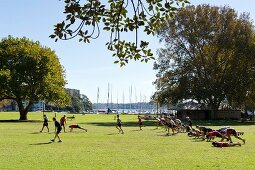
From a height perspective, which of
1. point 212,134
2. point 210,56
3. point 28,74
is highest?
point 210,56

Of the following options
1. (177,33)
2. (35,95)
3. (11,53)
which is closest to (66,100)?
(35,95)

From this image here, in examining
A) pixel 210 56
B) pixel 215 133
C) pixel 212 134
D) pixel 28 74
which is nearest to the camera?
pixel 215 133

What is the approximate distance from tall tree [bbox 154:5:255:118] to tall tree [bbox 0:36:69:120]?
19.8 m

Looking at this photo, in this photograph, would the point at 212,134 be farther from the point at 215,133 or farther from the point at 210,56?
the point at 210,56

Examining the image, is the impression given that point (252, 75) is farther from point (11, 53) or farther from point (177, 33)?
point (11, 53)

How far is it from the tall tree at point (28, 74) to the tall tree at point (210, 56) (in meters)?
19.8

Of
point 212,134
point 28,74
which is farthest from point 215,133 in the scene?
point 28,74

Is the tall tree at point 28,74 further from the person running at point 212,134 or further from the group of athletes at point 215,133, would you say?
the person running at point 212,134

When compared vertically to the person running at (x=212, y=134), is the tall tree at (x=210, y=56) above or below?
above

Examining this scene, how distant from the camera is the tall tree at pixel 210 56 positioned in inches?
2904

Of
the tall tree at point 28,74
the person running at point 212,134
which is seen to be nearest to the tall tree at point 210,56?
the tall tree at point 28,74

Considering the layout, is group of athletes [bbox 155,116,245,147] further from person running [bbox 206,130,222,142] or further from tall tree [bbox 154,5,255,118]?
tall tree [bbox 154,5,255,118]

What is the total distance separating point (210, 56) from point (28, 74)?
32.1 m

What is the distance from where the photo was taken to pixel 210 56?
255 feet
